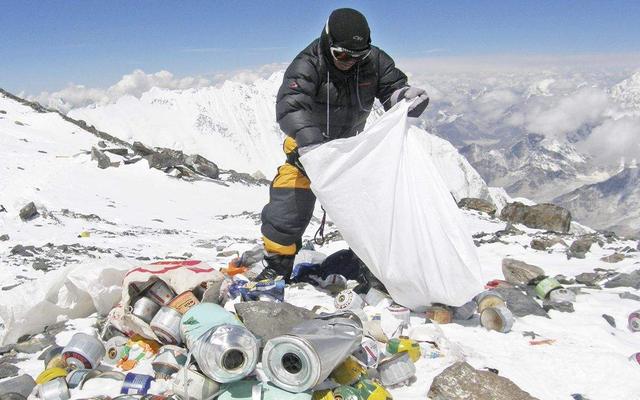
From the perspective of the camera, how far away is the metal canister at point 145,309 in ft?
12.6

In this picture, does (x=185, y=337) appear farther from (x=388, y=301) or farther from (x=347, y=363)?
(x=388, y=301)

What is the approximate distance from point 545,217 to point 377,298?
1139 cm

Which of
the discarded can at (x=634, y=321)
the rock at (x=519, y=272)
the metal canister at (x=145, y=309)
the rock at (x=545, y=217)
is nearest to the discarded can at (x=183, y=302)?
the metal canister at (x=145, y=309)

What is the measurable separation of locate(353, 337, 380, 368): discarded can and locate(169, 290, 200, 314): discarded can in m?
1.38

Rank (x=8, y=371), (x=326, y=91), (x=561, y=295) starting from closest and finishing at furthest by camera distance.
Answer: (x=8, y=371) → (x=326, y=91) → (x=561, y=295)

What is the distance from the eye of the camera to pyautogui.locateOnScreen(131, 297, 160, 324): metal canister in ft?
12.6

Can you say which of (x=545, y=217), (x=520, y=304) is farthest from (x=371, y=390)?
(x=545, y=217)

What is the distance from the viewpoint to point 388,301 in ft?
14.9

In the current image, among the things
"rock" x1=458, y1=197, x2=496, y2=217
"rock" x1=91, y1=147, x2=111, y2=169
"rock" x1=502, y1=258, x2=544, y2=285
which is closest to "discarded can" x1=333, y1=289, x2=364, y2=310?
"rock" x1=502, y1=258, x2=544, y2=285

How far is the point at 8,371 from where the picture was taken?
11.3 feet

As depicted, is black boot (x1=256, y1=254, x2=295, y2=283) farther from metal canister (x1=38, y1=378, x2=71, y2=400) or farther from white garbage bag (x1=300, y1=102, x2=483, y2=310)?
metal canister (x1=38, y1=378, x2=71, y2=400)

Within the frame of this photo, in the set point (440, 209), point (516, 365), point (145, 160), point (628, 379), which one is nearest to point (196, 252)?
point (440, 209)

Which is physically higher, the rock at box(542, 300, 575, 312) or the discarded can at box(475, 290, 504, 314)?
the discarded can at box(475, 290, 504, 314)

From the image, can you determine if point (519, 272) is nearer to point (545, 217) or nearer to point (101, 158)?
point (545, 217)
